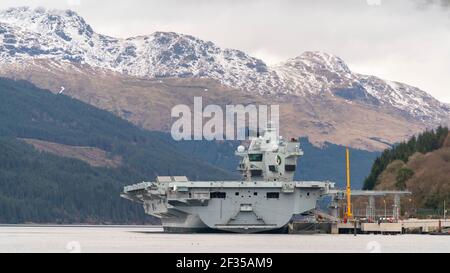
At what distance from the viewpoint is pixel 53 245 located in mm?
114438

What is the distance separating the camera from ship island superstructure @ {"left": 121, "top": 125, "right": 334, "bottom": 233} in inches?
5369

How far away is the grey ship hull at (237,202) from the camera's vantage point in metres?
136

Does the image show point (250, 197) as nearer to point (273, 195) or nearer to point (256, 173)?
point (273, 195)

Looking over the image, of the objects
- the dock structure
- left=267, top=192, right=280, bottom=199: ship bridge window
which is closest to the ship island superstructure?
left=267, top=192, right=280, bottom=199: ship bridge window

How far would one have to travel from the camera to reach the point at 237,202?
137 m

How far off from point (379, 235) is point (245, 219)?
15390mm

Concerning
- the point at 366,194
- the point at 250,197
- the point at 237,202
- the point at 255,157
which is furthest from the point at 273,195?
the point at 366,194

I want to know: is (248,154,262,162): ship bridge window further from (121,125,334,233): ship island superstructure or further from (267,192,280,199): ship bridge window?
(267,192,280,199): ship bridge window

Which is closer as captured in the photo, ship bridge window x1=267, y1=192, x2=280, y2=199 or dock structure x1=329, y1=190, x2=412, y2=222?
ship bridge window x1=267, y1=192, x2=280, y2=199

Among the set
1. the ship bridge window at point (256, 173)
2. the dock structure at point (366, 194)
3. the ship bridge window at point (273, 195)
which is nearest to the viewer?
the ship bridge window at point (273, 195)

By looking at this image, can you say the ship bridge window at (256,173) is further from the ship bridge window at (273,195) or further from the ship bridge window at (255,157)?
the ship bridge window at (273,195)

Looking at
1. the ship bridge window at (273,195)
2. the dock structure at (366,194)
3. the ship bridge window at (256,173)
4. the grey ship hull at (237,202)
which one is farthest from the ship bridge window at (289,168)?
the ship bridge window at (273,195)
